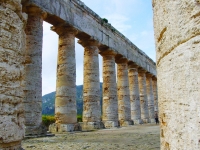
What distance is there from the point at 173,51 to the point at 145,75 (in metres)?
27.6

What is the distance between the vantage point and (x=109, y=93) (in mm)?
18812

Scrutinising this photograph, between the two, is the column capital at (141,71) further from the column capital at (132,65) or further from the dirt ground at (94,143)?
the dirt ground at (94,143)

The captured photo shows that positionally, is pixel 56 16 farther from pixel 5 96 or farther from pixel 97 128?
pixel 5 96

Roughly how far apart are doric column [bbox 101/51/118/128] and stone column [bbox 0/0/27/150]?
15.2 m

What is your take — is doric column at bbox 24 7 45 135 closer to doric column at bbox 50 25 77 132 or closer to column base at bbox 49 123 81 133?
column base at bbox 49 123 81 133

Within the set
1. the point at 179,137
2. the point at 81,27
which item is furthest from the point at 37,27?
the point at 179,137

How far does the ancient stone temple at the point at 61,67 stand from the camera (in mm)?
3426

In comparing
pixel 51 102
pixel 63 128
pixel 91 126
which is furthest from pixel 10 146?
pixel 51 102

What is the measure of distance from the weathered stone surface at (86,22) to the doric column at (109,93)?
3.58 ft

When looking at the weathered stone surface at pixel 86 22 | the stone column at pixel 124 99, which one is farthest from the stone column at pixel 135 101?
the stone column at pixel 124 99

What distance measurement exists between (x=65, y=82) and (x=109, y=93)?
18.6 feet

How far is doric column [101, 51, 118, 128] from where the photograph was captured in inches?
730

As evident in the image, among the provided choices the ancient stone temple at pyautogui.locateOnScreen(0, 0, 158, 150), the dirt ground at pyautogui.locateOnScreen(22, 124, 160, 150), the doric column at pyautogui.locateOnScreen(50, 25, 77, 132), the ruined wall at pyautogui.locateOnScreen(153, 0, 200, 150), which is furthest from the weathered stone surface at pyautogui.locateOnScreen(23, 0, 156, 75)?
the ruined wall at pyautogui.locateOnScreen(153, 0, 200, 150)

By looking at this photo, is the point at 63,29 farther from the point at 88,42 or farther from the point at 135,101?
the point at 135,101
